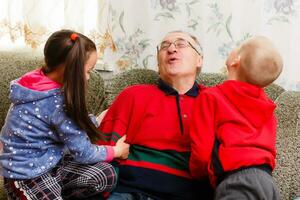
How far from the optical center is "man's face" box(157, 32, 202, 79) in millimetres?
1794

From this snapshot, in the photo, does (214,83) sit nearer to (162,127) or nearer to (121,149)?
(162,127)

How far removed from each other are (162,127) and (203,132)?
0.31 meters

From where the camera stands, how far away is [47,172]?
143 cm

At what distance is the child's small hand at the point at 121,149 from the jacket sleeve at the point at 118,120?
0.02 meters

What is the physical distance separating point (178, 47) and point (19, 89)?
0.76 metres

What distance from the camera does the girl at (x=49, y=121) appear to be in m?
1.36

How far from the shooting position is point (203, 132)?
1.39 meters

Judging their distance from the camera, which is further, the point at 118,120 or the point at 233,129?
the point at 118,120

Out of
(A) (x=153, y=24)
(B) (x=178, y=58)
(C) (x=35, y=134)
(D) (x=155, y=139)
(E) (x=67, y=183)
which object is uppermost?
(A) (x=153, y=24)

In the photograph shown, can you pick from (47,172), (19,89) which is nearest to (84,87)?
(19,89)

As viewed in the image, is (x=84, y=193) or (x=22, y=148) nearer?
(x=22, y=148)

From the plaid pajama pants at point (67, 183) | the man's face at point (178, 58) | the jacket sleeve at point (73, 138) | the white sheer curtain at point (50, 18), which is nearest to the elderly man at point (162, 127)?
the man's face at point (178, 58)

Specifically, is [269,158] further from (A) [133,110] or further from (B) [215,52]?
(B) [215,52]

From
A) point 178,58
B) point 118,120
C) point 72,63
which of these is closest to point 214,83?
point 178,58
